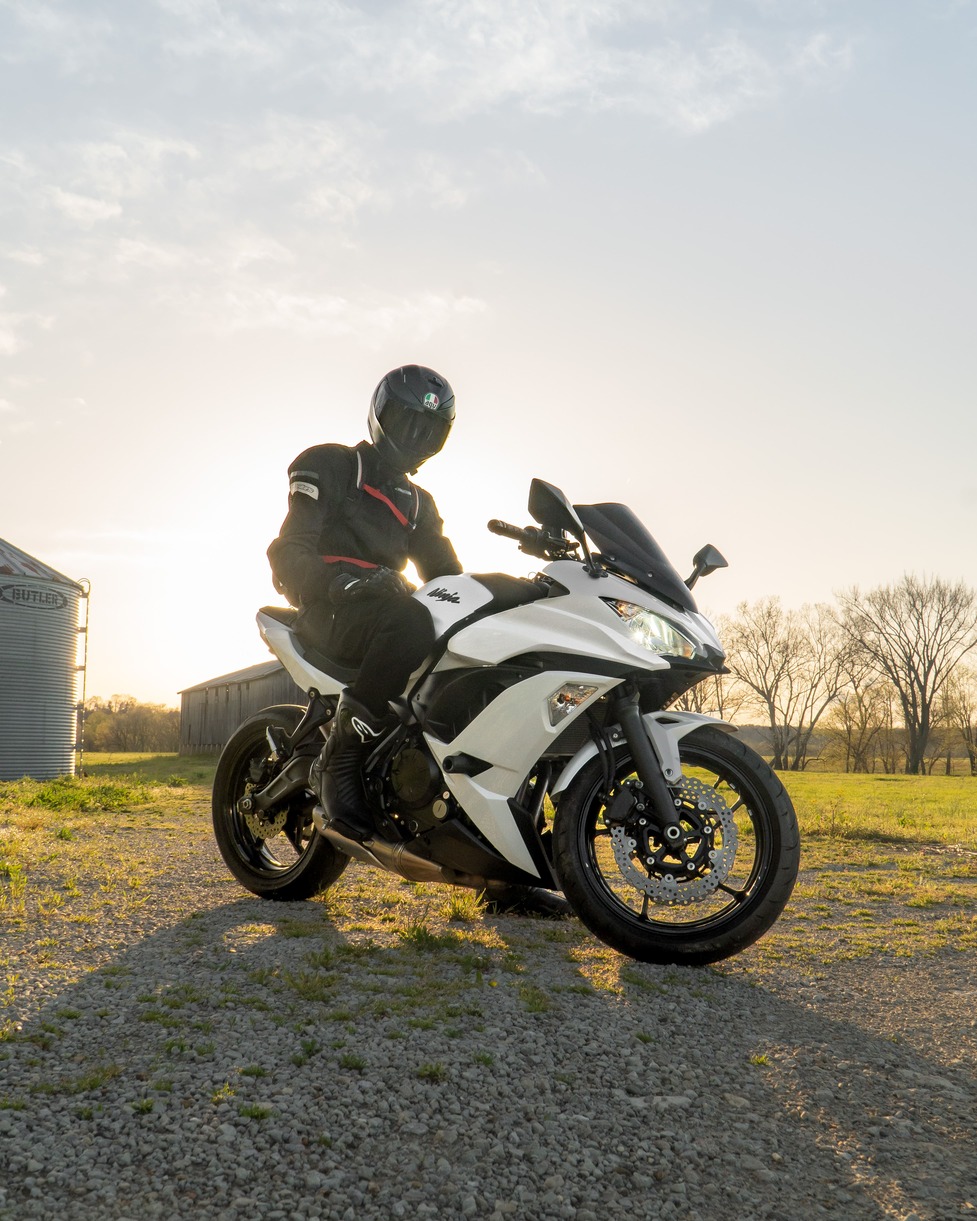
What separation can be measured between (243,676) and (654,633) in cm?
4457

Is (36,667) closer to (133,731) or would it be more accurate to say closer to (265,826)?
(265,826)

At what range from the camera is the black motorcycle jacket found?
4137mm

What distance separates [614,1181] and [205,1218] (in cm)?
81

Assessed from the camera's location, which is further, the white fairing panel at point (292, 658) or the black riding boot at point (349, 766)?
the white fairing panel at point (292, 658)

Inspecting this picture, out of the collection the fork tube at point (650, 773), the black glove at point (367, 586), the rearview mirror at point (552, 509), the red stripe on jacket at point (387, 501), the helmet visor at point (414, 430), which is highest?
the helmet visor at point (414, 430)

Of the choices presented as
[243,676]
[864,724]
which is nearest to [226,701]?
[243,676]

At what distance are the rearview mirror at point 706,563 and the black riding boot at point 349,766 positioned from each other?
1402 mm

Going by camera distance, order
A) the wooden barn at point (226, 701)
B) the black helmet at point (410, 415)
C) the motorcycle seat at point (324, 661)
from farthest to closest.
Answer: the wooden barn at point (226, 701)
the black helmet at point (410, 415)
the motorcycle seat at point (324, 661)

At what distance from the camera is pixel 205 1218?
166 centimetres

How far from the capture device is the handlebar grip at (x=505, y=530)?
12.4 feet

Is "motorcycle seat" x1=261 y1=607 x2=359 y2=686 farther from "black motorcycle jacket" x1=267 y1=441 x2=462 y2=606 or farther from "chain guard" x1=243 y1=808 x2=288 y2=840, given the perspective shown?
"chain guard" x1=243 y1=808 x2=288 y2=840

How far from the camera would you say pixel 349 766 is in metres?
3.85

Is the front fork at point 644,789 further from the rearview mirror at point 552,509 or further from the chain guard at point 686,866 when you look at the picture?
the rearview mirror at point 552,509

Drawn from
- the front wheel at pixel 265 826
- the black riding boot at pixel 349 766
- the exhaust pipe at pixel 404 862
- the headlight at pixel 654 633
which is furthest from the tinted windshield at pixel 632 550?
the front wheel at pixel 265 826
